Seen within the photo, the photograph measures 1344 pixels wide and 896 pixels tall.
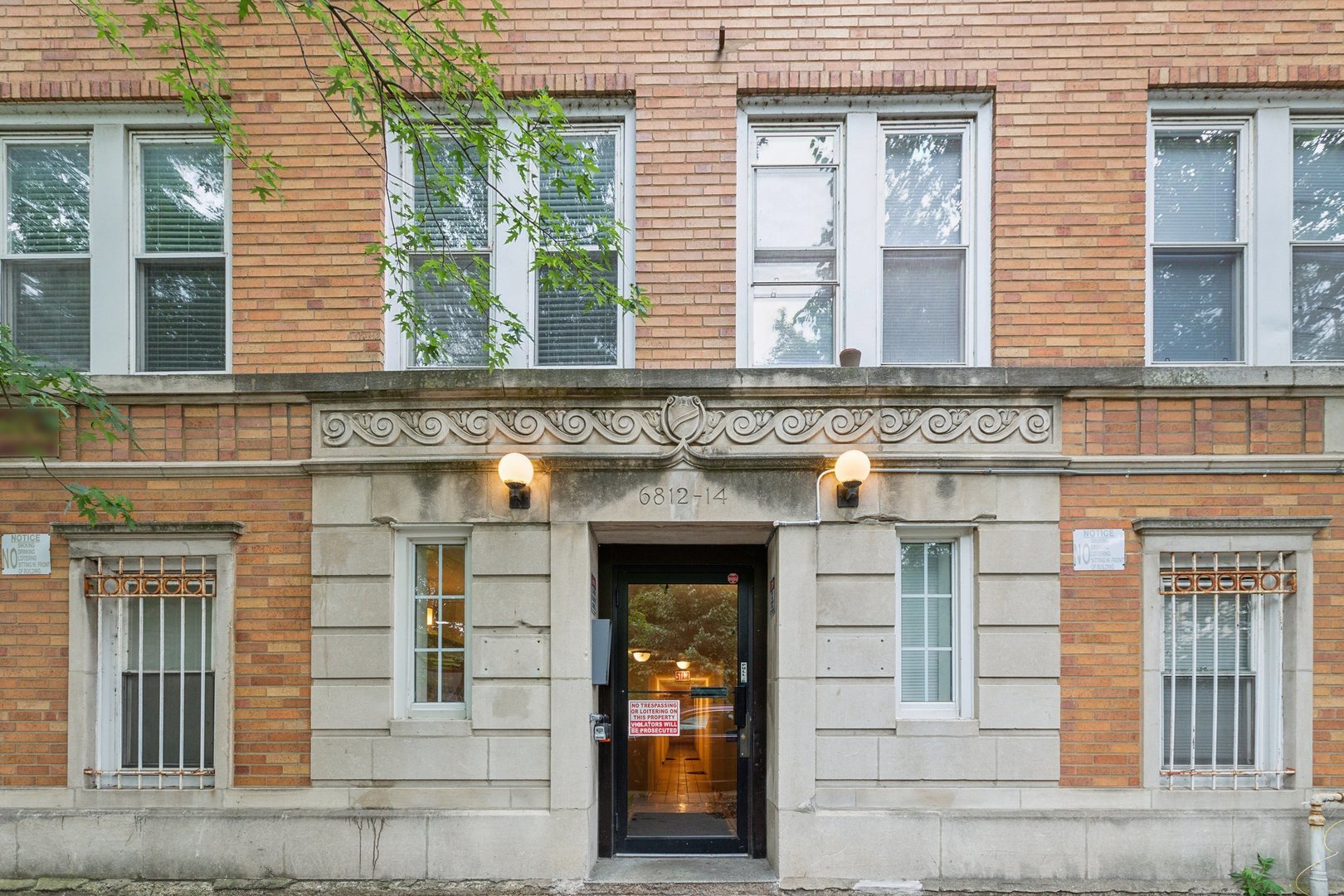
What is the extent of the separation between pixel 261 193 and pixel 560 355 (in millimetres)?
2332

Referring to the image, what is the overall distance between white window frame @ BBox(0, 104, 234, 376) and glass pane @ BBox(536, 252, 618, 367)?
243 cm

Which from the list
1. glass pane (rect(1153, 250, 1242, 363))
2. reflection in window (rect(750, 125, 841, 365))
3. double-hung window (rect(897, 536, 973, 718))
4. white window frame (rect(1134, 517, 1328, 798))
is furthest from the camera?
reflection in window (rect(750, 125, 841, 365))

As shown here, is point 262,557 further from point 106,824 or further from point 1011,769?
point 1011,769

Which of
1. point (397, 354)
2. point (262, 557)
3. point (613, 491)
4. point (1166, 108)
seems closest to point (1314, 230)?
point (1166, 108)

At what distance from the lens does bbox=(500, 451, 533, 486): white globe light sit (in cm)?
568

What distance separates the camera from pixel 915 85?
6020 millimetres

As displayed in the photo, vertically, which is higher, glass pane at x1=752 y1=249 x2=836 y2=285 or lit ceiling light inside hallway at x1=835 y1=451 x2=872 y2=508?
glass pane at x1=752 y1=249 x2=836 y2=285

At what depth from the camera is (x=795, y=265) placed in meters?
6.30

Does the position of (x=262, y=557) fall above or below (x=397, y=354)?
below

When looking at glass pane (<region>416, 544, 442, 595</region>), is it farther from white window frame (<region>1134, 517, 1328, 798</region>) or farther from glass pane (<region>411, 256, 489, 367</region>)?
white window frame (<region>1134, 517, 1328, 798</region>)

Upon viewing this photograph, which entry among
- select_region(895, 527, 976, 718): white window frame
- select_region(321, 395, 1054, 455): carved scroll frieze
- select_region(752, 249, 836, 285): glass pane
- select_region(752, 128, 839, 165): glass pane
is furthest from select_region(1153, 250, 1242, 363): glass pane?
select_region(752, 128, 839, 165): glass pane

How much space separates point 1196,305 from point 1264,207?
852mm

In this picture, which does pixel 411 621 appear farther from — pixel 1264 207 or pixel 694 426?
pixel 1264 207

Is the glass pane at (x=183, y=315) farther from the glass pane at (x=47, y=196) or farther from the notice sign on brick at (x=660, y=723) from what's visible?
the notice sign on brick at (x=660, y=723)
